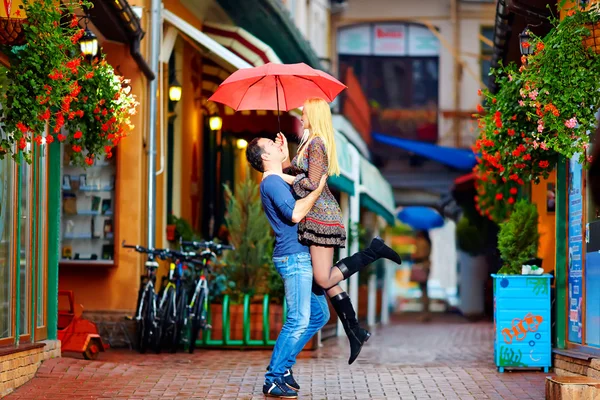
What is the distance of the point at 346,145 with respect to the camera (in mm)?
17359

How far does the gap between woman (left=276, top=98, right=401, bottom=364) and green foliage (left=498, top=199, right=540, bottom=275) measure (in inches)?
118

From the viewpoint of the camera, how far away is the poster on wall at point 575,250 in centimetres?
1006

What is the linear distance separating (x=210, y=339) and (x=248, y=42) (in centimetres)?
453

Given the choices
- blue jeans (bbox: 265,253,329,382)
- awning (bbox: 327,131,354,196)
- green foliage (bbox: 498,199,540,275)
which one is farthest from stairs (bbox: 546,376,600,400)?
awning (bbox: 327,131,354,196)

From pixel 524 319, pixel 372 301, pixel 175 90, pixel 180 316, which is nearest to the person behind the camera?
pixel 524 319

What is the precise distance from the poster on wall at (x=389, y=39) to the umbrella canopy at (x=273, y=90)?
2439 centimetres

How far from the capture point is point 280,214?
8125mm

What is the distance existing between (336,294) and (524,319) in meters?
3.01

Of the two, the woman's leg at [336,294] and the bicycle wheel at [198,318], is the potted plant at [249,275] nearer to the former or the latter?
the bicycle wheel at [198,318]

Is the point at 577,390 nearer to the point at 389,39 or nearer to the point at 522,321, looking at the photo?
the point at 522,321

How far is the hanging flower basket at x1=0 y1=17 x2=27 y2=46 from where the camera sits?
7406 millimetres

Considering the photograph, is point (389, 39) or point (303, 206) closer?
point (303, 206)

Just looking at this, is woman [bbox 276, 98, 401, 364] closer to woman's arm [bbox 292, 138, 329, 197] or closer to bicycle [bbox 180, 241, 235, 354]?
woman's arm [bbox 292, 138, 329, 197]

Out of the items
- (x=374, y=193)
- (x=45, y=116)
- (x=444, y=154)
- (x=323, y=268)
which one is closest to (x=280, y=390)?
(x=323, y=268)
